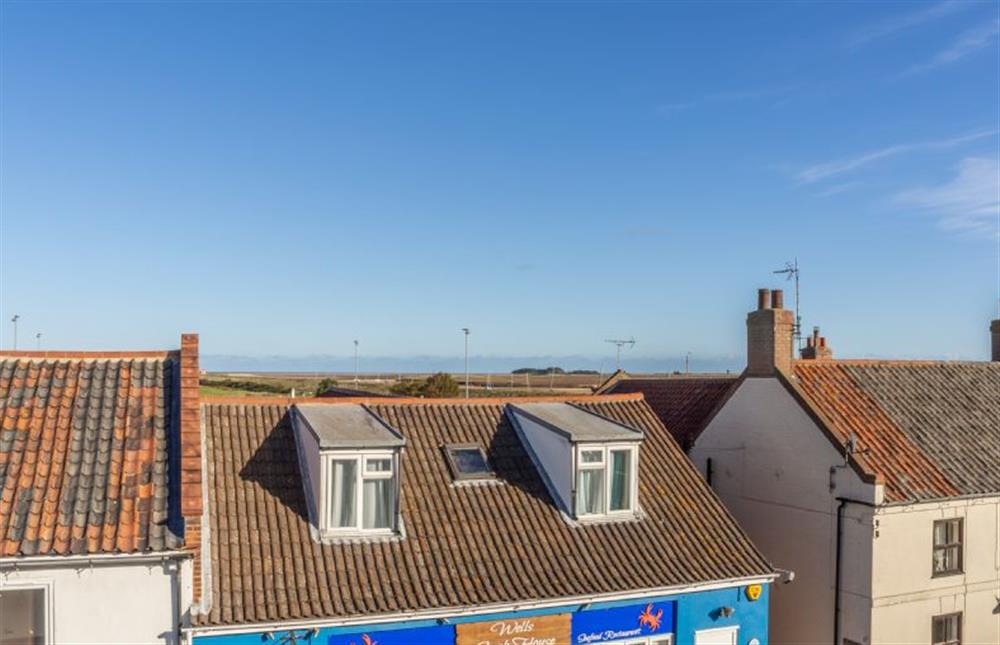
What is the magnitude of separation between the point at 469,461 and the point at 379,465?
8.41 feet

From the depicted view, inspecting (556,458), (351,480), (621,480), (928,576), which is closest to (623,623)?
(621,480)

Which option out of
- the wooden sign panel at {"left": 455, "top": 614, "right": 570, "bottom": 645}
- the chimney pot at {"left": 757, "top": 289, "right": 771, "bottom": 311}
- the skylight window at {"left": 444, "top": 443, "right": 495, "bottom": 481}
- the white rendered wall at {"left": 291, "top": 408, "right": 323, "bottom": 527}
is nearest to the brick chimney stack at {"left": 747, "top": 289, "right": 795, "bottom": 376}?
the chimney pot at {"left": 757, "top": 289, "right": 771, "bottom": 311}

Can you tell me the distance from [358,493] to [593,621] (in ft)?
16.2

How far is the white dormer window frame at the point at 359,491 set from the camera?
48.1ft

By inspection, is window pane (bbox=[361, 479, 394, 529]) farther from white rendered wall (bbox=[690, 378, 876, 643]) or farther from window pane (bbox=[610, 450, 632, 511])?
white rendered wall (bbox=[690, 378, 876, 643])

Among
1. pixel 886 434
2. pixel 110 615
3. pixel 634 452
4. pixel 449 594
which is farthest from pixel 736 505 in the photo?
pixel 110 615

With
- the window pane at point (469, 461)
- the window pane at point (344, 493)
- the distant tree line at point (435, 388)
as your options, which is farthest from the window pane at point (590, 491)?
the distant tree line at point (435, 388)

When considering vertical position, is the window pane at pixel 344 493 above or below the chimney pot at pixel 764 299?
below

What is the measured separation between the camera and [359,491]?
14.8 m

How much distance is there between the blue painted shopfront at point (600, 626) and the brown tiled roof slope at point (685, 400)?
23.4 ft

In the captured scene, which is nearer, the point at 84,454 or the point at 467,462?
the point at 84,454

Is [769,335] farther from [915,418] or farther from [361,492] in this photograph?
[361,492]

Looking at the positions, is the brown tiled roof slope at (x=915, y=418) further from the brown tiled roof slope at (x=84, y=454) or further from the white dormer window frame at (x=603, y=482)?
the brown tiled roof slope at (x=84, y=454)

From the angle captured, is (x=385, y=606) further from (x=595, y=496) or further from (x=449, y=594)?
(x=595, y=496)
